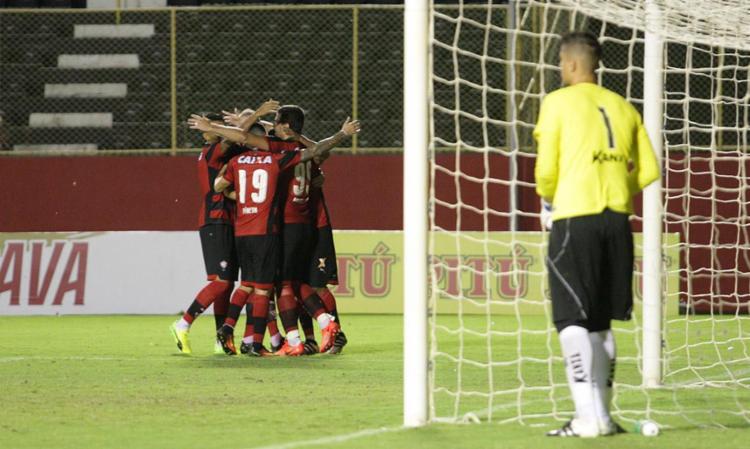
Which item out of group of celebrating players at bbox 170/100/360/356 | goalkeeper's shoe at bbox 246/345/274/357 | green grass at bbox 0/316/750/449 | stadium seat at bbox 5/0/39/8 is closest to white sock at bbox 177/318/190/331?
group of celebrating players at bbox 170/100/360/356

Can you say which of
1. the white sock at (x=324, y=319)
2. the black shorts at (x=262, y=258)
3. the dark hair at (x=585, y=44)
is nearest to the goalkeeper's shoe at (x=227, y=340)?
the black shorts at (x=262, y=258)

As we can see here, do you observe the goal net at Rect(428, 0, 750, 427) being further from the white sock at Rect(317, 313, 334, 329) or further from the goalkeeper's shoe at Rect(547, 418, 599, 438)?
the white sock at Rect(317, 313, 334, 329)

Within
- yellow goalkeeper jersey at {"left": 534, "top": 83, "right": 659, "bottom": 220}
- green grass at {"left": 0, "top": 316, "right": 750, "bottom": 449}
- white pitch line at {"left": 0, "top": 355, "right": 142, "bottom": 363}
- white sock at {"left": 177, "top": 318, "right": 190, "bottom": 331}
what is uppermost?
yellow goalkeeper jersey at {"left": 534, "top": 83, "right": 659, "bottom": 220}

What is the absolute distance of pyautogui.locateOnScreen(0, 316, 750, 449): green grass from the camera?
6.06 meters

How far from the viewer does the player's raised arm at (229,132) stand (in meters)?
10.1

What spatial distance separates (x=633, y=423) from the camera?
6.61m

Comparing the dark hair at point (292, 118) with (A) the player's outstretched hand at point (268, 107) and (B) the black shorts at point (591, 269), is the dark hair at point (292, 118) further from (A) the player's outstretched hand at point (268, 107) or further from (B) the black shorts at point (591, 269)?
(B) the black shorts at point (591, 269)

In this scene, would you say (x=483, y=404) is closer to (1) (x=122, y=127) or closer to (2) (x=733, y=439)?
(2) (x=733, y=439)

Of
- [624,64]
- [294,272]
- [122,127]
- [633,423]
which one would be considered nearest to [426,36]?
[633,423]

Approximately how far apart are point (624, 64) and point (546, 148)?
13551 mm

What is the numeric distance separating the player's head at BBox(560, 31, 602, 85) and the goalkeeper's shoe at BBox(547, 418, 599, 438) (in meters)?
1.55

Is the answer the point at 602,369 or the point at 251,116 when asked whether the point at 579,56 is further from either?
the point at 251,116

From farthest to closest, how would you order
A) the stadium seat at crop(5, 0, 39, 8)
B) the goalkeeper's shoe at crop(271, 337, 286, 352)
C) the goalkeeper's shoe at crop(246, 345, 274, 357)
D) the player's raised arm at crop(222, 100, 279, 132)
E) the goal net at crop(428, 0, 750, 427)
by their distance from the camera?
the stadium seat at crop(5, 0, 39, 8) → the goalkeeper's shoe at crop(271, 337, 286, 352) → the goalkeeper's shoe at crop(246, 345, 274, 357) → the player's raised arm at crop(222, 100, 279, 132) → the goal net at crop(428, 0, 750, 427)

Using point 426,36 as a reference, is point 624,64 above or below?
above
